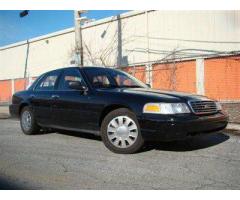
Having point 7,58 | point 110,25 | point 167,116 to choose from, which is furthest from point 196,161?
point 7,58

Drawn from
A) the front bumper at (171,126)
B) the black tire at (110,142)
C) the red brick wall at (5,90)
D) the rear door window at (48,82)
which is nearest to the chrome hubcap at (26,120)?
the rear door window at (48,82)

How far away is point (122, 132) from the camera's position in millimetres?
5613

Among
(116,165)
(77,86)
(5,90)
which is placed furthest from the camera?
(5,90)

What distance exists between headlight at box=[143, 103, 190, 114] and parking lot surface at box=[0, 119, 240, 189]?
67 centimetres

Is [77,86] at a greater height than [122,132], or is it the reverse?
[77,86]

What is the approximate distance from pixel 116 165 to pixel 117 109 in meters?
1.12

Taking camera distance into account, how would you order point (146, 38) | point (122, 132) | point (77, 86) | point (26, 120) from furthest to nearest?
point (146, 38), point (26, 120), point (77, 86), point (122, 132)

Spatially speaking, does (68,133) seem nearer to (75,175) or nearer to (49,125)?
(49,125)

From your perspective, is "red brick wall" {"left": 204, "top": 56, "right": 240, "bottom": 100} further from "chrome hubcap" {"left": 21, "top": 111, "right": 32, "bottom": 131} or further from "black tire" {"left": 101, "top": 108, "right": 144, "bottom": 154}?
"black tire" {"left": 101, "top": 108, "right": 144, "bottom": 154}

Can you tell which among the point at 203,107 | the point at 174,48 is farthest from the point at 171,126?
the point at 174,48

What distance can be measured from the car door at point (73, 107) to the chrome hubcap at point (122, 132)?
0.41 m

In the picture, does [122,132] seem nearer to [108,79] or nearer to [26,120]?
[108,79]

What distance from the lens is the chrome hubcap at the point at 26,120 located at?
304 inches

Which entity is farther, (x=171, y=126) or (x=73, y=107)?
(x=73, y=107)
